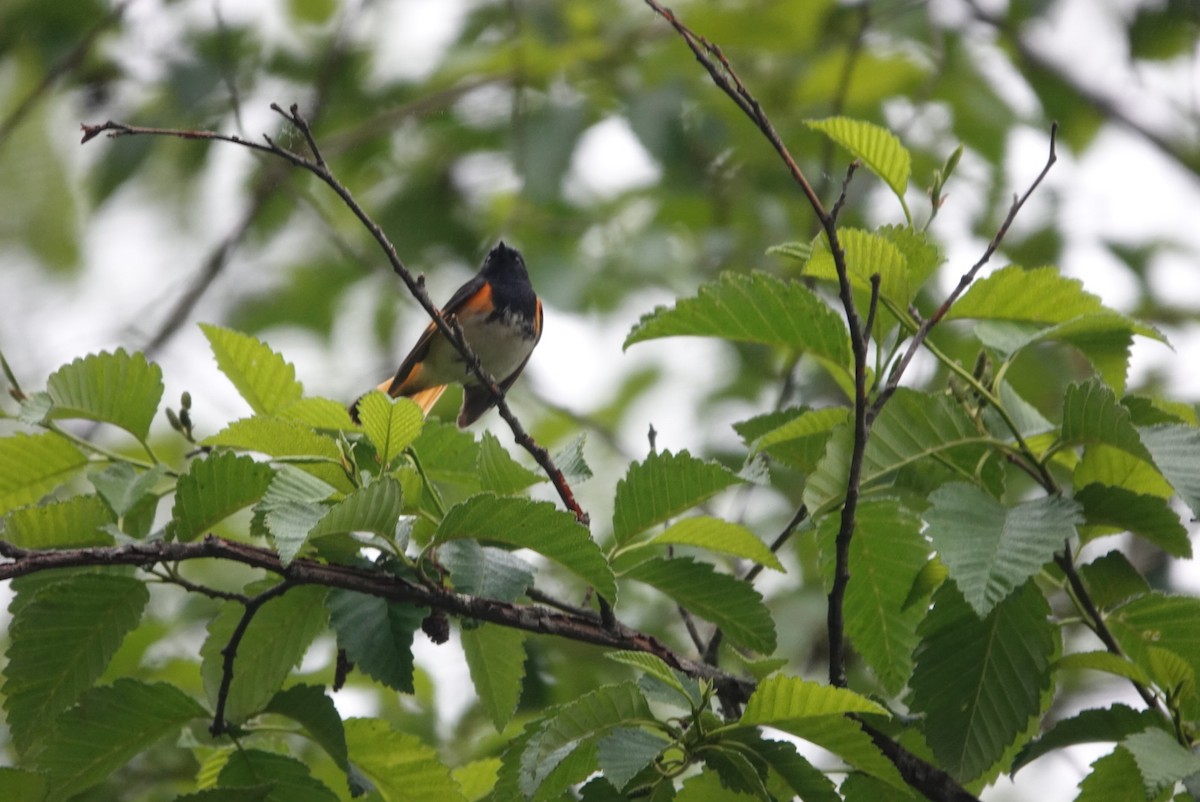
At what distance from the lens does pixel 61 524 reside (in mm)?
1977

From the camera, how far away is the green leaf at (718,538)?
2.00 m

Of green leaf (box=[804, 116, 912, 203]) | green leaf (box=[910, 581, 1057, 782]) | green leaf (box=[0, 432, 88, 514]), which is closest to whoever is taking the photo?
green leaf (box=[910, 581, 1057, 782])

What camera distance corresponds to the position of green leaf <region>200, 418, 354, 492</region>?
191cm

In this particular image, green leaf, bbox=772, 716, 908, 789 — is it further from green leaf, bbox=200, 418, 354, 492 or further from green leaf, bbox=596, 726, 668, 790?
green leaf, bbox=200, 418, 354, 492

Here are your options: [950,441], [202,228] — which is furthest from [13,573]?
[202,228]

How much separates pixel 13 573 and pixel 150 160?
17.7 ft

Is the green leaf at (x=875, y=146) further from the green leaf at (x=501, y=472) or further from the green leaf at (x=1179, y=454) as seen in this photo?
the green leaf at (x=501, y=472)

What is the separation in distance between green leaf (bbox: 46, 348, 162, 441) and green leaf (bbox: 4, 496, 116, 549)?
0.61ft

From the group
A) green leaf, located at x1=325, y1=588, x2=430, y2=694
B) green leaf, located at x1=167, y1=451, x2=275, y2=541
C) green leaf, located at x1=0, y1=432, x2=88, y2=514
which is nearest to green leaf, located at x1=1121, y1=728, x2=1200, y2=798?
green leaf, located at x1=325, y1=588, x2=430, y2=694

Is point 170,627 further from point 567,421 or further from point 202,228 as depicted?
point 202,228

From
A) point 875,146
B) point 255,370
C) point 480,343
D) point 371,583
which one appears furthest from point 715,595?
point 480,343

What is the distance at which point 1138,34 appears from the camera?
21.1 ft

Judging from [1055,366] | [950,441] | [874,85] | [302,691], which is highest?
[874,85]

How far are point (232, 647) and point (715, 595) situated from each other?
765 mm
